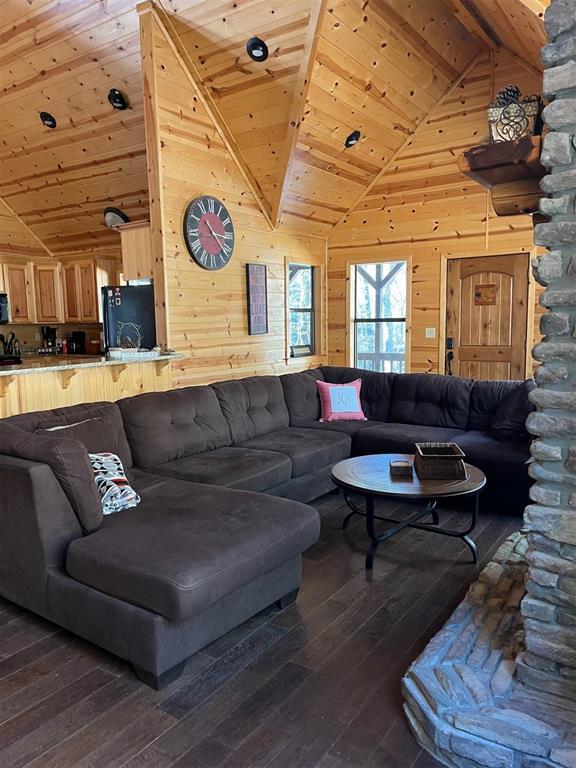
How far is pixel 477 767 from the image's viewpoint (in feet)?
5.47

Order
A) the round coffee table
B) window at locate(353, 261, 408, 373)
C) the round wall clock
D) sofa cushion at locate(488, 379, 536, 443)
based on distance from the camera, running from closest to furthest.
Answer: the round coffee table, sofa cushion at locate(488, 379, 536, 443), the round wall clock, window at locate(353, 261, 408, 373)

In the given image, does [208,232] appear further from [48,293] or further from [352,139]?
[48,293]

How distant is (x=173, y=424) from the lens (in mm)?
3799

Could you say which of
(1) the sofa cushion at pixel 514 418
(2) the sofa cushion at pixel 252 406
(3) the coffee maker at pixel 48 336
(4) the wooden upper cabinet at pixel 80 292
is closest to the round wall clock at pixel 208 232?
(2) the sofa cushion at pixel 252 406

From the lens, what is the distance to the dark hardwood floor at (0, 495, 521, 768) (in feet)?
5.76

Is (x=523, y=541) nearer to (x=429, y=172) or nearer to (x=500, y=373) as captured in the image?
(x=500, y=373)

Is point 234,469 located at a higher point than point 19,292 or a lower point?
lower

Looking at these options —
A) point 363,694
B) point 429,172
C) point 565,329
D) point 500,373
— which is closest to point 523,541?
point 363,694

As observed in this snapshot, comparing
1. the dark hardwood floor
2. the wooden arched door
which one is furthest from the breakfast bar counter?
the wooden arched door

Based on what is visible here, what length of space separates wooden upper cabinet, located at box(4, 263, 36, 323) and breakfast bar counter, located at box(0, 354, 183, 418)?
3395mm

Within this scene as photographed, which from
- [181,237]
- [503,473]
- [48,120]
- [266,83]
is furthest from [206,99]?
[503,473]

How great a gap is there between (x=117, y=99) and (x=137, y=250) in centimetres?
136

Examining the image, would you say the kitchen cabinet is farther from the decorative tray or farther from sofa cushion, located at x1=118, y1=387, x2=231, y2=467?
the decorative tray

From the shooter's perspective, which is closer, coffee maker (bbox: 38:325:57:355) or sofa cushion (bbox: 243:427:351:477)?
sofa cushion (bbox: 243:427:351:477)
